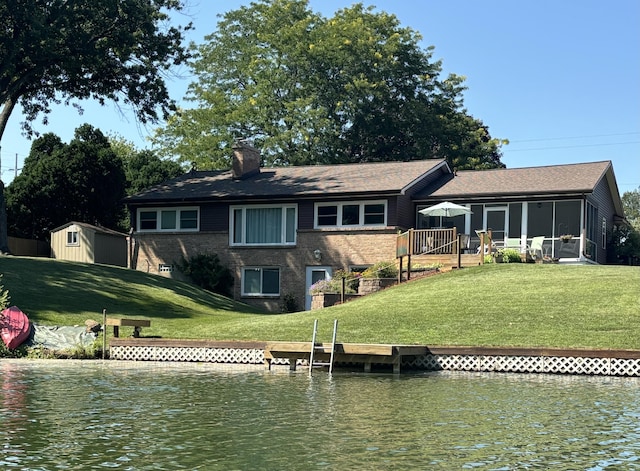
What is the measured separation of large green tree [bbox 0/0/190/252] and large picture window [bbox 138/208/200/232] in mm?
5133

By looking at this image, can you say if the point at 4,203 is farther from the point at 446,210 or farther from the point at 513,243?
the point at 513,243

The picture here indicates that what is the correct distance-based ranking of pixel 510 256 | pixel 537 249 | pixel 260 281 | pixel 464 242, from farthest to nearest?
pixel 260 281
pixel 537 249
pixel 510 256
pixel 464 242

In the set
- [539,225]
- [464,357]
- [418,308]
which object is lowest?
[464,357]

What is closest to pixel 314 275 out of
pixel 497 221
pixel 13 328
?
pixel 497 221

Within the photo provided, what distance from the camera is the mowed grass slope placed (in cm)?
2664

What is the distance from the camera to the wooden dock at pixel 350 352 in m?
23.6

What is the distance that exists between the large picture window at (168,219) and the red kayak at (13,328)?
64.4ft

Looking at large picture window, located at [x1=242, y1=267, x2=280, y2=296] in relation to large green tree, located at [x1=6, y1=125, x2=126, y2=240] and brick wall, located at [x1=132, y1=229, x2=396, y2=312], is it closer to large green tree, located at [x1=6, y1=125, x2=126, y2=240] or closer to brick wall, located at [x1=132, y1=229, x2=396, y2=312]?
brick wall, located at [x1=132, y1=229, x2=396, y2=312]

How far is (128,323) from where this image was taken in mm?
28062

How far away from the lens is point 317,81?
210 ft

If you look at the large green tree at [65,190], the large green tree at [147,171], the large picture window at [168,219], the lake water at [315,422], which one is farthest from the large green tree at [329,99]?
the lake water at [315,422]

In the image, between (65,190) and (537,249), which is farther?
(65,190)

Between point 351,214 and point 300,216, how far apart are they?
2.75 m

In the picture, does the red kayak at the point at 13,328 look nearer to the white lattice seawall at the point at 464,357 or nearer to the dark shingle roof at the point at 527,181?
the white lattice seawall at the point at 464,357
